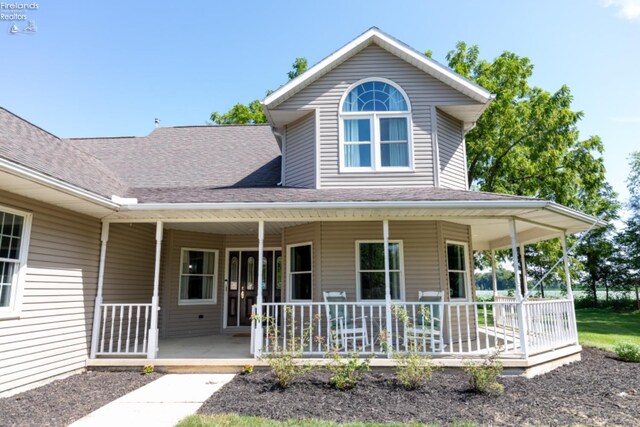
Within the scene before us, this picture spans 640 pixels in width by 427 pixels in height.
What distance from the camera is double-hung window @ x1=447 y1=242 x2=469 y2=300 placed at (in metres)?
8.73

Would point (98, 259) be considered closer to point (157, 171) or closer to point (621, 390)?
point (157, 171)

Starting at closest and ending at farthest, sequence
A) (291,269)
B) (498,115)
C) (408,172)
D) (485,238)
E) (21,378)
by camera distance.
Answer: (21,378) → (408,172) → (291,269) → (485,238) → (498,115)

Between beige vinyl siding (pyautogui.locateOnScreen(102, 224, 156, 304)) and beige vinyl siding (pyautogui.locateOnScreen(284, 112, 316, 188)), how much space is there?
378 cm

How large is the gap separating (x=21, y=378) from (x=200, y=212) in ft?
11.8

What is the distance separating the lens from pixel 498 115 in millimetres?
18531

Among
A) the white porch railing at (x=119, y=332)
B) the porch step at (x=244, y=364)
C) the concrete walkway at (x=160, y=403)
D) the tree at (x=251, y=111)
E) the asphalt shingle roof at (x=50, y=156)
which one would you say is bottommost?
the concrete walkway at (x=160, y=403)

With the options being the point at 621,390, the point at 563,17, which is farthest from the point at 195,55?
the point at 621,390

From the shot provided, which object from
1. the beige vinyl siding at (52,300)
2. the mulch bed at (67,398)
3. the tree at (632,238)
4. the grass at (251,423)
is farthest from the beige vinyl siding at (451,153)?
the tree at (632,238)

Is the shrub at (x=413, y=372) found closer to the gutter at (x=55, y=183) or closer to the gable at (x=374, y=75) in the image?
the gutter at (x=55, y=183)

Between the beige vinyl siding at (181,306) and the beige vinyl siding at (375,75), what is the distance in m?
4.25

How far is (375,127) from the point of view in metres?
8.83

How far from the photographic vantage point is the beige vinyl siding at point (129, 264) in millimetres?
7949

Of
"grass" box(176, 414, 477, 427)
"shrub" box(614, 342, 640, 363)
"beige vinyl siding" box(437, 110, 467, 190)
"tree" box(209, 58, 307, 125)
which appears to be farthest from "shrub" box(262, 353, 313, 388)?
"tree" box(209, 58, 307, 125)

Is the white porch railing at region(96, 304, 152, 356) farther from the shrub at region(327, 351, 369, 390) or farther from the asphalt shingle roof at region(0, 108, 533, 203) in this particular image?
the shrub at region(327, 351, 369, 390)
